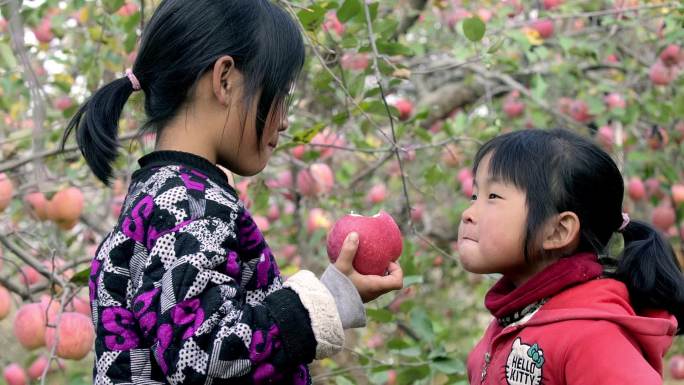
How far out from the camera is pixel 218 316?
111 centimetres

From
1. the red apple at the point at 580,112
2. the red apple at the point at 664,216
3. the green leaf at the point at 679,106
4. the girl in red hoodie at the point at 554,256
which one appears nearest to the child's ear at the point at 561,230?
the girl in red hoodie at the point at 554,256

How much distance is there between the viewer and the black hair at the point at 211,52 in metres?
1.25

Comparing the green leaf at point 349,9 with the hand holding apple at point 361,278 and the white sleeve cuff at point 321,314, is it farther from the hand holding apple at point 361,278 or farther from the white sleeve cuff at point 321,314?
the white sleeve cuff at point 321,314

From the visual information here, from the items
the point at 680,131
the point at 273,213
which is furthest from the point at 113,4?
the point at 680,131

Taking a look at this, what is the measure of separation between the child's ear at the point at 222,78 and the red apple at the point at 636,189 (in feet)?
8.17

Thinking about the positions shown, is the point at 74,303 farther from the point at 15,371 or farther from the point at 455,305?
the point at 455,305

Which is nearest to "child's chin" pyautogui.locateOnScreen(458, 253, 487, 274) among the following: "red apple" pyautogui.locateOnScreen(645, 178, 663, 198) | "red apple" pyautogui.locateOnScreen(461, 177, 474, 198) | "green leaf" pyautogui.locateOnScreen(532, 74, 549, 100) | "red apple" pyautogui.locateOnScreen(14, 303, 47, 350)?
"red apple" pyautogui.locateOnScreen(14, 303, 47, 350)

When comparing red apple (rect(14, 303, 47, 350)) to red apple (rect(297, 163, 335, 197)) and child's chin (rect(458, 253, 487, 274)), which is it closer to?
red apple (rect(297, 163, 335, 197))

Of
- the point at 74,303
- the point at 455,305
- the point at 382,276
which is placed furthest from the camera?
the point at 455,305

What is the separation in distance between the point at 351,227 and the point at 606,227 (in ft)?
1.28

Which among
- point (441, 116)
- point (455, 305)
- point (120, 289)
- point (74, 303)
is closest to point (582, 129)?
point (441, 116)

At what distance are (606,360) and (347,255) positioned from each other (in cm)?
35

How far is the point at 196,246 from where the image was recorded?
→ 113 cm

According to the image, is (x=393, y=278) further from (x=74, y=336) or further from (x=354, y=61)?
(x=354, y=61)
